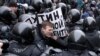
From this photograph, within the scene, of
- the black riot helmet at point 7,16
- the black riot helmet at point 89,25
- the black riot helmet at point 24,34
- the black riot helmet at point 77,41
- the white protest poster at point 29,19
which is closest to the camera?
the black riot helmet at point 24,34

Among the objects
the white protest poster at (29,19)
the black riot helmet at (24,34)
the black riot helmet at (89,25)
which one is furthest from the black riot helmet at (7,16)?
the black riot helmet at (89,25)

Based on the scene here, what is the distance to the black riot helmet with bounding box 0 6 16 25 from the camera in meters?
7.69

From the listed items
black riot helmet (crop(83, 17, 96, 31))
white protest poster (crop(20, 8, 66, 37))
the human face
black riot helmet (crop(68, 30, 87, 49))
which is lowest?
black riot helmet (crop(83, 17, 96, 31))

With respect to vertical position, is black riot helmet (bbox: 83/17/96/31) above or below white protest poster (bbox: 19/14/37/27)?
below

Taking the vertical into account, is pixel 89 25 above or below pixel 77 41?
below

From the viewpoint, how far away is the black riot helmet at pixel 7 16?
7.69 metres

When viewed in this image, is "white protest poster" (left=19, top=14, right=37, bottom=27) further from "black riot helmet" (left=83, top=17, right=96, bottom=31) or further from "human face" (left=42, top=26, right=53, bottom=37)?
"human face" (left=42, top=26, right=53, bottom=37)

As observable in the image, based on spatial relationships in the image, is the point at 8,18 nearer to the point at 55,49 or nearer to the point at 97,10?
the point at 55,49

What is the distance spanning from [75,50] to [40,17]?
172 cm

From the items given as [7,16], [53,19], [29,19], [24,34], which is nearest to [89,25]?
[53,19]

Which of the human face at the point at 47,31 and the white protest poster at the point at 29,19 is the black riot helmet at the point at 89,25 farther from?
the human face at the point at 47,31

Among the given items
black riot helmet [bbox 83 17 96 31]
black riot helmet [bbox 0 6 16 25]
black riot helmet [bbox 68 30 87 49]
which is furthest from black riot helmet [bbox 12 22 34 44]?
black riot helmet [bbox 83 17 96 31]

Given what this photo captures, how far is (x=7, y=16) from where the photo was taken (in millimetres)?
7715

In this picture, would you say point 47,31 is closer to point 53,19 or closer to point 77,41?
point 77,41
